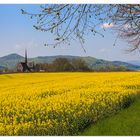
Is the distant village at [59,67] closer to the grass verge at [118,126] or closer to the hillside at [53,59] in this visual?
the hillside at [53,59]

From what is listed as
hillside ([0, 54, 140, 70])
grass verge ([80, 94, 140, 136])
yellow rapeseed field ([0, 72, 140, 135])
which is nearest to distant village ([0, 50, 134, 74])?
hillside ([0, 54, 140, 70])

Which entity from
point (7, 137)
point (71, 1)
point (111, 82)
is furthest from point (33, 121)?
point (111, 82)

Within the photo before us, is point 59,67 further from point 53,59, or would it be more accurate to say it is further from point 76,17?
point 76,17

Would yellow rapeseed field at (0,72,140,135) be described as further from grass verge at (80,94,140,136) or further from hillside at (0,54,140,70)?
hillside at (0,54,140,70)

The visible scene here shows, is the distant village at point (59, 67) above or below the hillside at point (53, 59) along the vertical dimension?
below

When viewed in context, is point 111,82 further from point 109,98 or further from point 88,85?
point 109,98

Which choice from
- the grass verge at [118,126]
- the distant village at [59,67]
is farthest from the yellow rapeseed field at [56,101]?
the distant village at [59,67]
